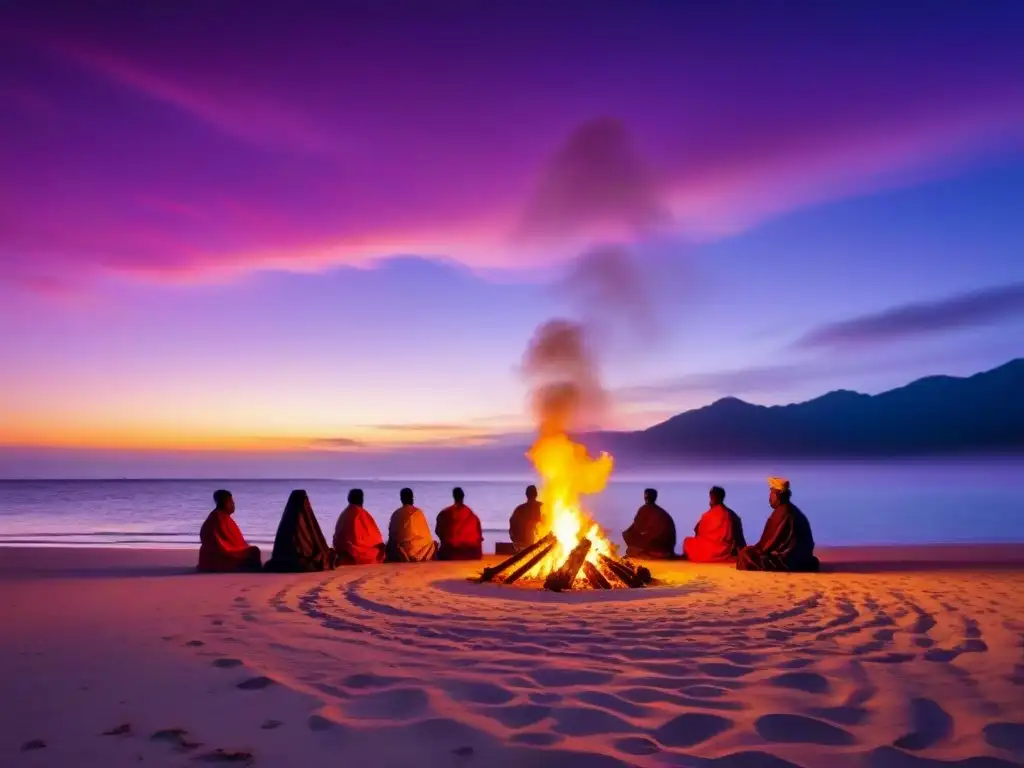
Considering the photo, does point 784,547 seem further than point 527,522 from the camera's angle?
No

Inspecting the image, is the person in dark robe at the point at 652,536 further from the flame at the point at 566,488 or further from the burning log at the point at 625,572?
the burning log at the point at 625,572

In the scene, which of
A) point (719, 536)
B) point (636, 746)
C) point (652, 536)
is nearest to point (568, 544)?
point (652, 536)

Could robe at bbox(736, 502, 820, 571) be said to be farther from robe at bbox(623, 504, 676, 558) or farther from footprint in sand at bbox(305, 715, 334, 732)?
footprint in sand at bbox(305, 715, 334, 732)

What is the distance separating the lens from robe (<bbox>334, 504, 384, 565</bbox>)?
1611 centimetres

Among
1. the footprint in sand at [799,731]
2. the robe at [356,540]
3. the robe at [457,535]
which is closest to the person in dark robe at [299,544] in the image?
the robe at [356,540]

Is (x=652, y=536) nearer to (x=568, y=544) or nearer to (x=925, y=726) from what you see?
(x=568, y=544)

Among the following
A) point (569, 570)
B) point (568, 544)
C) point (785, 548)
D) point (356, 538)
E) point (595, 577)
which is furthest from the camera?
point (356, 538)

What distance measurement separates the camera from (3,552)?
19.0 m

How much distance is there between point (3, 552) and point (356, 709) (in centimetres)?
1729

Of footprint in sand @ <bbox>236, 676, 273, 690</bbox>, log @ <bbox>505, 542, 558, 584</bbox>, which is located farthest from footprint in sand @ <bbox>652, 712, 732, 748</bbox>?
log @ <bbox>505, 542, 558, 584</bbox>

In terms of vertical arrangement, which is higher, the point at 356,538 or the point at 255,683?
the point at 356,538

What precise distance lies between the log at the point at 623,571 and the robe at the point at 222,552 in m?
6.49

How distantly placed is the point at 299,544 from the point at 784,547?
907cm

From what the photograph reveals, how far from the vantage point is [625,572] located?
42.1 ft
